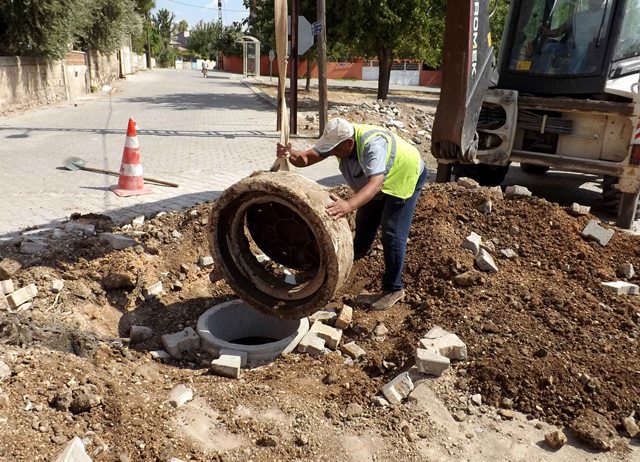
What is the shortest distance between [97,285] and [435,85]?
3937 cm

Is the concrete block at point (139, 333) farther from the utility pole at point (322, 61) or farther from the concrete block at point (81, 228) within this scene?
the utility pole at point (322, 61)

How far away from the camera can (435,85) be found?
1599 inches

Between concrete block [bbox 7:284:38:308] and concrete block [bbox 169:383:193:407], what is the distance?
1.36 m

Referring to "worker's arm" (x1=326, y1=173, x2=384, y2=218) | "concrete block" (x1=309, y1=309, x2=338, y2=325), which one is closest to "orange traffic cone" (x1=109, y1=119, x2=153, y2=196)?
"concrete block" (x1=309, y1=309, x2=338, y2=325)

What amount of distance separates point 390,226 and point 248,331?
59.0 inches

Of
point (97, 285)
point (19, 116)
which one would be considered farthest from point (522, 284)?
point (19, 116)

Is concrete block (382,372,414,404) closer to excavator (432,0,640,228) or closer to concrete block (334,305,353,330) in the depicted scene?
concrete block (334,305,353,330)

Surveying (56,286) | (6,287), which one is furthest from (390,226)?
(6,287)

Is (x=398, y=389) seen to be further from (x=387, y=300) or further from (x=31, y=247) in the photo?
(x=31, y=247)

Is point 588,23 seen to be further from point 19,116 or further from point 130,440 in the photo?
point 19,116

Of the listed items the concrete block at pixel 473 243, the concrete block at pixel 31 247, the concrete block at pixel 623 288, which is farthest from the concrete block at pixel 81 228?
the concrete block at pixel 623 288

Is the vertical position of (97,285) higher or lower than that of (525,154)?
lower

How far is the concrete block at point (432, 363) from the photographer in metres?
3.28

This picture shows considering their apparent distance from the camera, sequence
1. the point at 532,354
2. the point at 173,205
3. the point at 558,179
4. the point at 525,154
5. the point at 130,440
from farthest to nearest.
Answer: the point at 558,179 < the point at 525,154 < the point at 173,205 < the point at 532,354 < the point at 130,440
